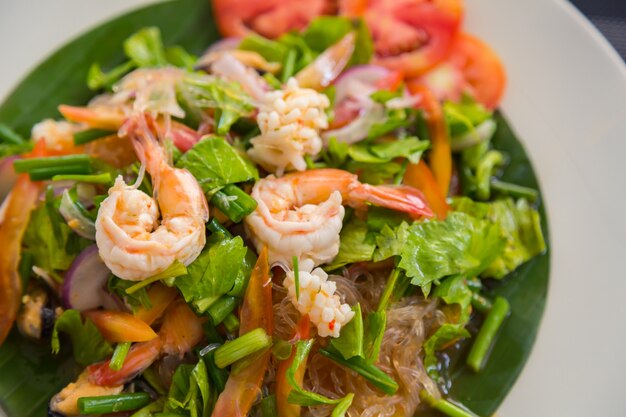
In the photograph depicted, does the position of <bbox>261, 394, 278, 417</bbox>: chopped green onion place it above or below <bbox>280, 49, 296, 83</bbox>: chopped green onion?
below

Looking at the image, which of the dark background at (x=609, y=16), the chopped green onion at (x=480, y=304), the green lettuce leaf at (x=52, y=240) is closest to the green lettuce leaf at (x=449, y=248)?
the chopped green onion at (x=480, y=304)

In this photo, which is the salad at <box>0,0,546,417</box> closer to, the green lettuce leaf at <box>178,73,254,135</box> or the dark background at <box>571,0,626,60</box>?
the green lettuce leaf at <box>178,73,254,135</box>

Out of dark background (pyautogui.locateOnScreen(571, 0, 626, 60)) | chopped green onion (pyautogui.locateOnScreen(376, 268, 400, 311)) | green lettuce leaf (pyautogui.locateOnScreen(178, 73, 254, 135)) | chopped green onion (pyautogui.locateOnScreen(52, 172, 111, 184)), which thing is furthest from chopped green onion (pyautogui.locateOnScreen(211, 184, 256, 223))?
dark background (pyautogui.locateOnScreen(571, 0, 626, 60))

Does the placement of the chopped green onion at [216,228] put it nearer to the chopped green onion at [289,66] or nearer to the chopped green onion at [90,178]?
the chopped green onion at [90,178]

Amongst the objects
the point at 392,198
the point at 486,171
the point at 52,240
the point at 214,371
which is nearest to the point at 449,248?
the point at 392,198

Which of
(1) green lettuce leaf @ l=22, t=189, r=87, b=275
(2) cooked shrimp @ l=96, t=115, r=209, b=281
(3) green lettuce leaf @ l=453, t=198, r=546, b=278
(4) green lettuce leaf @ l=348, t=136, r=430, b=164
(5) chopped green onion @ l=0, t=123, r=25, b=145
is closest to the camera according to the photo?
(2) cooked shrimp @ l=96, t=115, r=209, b=281
